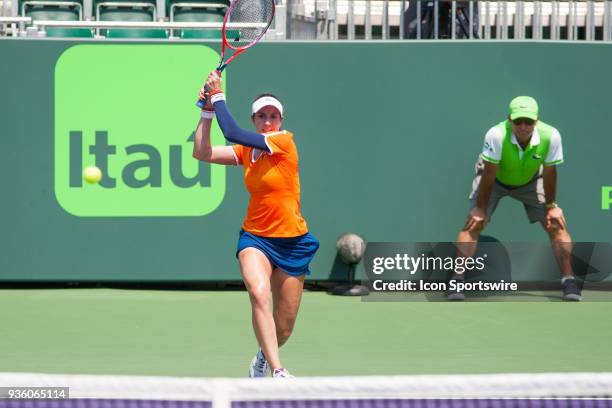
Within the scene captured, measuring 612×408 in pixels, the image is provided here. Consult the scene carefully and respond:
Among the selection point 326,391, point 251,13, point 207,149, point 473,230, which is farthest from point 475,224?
point 326,391

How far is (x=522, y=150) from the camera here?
9125 mm

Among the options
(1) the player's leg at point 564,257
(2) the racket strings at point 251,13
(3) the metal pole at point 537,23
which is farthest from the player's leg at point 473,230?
(2) the racket strings at point 251,13

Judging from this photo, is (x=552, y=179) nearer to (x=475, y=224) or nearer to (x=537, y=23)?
(x=475, y=224)

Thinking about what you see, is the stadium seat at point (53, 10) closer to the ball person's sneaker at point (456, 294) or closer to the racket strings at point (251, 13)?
the ball person's sneaker at point (456, 294)

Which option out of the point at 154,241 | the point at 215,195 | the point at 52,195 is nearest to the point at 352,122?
the point at 215,195

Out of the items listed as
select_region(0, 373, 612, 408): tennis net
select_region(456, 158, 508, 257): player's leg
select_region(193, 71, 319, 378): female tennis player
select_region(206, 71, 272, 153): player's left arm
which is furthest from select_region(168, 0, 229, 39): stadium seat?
select_region(0, 373, 612, 408): tennis net

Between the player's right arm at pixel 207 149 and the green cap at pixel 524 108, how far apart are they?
3.68m

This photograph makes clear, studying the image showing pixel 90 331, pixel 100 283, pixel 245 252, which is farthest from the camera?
pixel 100 283

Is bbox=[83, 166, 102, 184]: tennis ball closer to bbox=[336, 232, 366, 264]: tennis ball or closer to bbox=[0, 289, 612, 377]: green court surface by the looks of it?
bbox=[0, 289, 612, 377]: green court surface

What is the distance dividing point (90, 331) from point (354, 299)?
Result: 8.38 feet

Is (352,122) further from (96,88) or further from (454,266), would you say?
(96,88)

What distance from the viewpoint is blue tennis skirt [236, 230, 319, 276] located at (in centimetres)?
563

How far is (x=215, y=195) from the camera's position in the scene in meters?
9.60

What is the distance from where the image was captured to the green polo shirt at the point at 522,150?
9.05m
